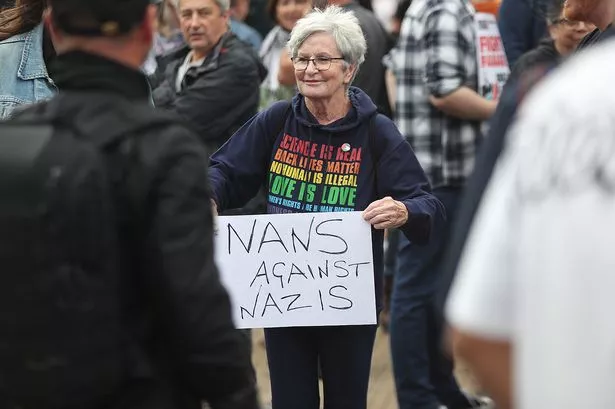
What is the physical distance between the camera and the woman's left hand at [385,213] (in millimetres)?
4355

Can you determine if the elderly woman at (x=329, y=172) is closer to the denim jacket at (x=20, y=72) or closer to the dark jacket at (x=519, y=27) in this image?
the denim jacket at (x=20, y=72)

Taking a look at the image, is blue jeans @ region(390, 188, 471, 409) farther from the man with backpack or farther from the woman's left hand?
the man with backpack

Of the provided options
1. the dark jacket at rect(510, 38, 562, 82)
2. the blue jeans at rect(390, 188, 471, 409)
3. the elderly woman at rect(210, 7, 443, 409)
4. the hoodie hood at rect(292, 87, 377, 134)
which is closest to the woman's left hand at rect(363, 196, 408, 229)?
the elderly woman at rect(210, 7, 443, 409)

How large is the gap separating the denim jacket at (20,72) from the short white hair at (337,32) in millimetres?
970

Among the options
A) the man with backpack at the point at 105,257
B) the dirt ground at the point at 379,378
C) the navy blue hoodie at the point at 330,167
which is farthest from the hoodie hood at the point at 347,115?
the man with backpack at the point at 105,257

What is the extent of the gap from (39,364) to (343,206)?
7.25ft

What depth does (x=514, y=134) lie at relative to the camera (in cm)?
182

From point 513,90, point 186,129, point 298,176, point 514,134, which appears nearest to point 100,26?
point 186,129

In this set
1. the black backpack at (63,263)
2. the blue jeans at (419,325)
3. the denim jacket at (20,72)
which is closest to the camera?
the black backpack at (63,263)

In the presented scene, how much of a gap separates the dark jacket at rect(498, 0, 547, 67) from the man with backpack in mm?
4495

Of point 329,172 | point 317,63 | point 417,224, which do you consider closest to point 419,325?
point 417,224

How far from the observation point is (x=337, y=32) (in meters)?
4.68

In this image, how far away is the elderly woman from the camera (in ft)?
14.8

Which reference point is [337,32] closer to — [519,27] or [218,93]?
[218,93]
